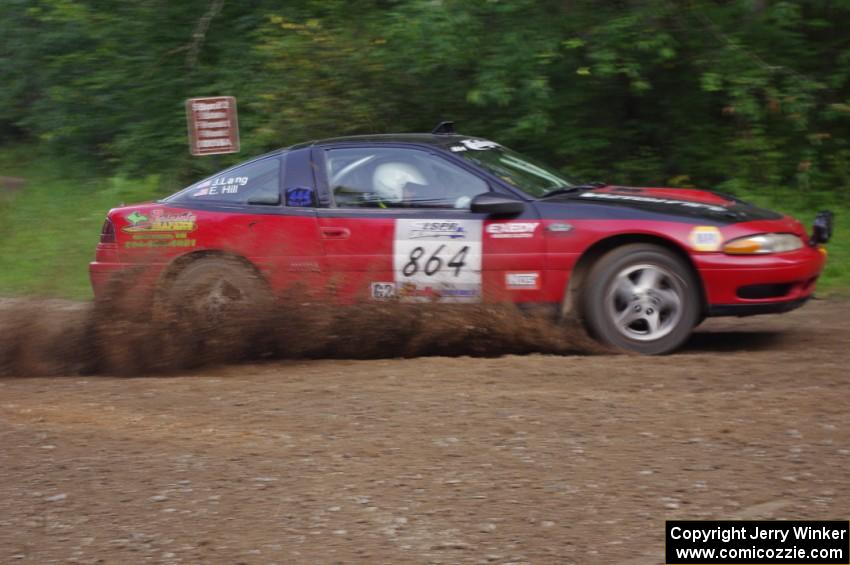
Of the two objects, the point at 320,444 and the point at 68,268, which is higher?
the point at 68,268

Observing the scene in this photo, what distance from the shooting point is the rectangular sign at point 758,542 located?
3.92m

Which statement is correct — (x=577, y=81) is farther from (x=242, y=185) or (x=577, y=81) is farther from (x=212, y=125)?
(x=242, y=185)

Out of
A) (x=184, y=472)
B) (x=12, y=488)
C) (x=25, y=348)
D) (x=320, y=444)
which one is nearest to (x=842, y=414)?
(x=320, y=444)

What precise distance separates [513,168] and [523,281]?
1039 mm

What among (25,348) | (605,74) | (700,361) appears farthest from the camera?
(605,74)

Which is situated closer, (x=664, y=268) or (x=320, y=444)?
(x=320, y=444)

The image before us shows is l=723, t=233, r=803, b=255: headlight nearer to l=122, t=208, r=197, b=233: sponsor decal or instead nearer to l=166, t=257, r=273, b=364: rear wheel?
l=166, t=257, r=273, b=364: rear wheel

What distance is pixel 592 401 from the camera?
5859 millimetres

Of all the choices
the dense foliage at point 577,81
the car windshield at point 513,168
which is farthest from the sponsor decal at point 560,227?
the dense foliage at point 577,81

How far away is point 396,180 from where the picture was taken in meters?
7.62

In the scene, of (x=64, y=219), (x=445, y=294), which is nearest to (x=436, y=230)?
(x=445, y=294)

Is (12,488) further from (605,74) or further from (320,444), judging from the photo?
(605,74)

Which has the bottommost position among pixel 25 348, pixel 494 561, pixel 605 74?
pixel 494 561

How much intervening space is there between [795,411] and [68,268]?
8259mm
